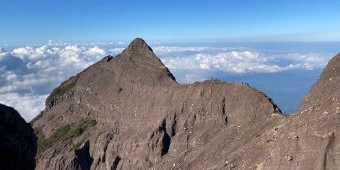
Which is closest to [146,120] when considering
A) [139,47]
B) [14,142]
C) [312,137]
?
[139,47]

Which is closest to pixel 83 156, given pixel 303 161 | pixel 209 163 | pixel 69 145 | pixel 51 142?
pixel 69 145

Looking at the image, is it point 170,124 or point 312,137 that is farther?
point 170,124

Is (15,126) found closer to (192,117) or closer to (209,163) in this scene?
(209,163)

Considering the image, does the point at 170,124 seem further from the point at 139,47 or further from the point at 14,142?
the point at 14,142

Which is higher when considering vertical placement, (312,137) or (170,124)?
(312,137)

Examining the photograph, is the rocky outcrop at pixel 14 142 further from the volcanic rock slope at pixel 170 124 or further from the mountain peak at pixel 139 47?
the mountain peak at pixel 139 47

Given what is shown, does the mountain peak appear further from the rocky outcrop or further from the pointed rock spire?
the rocky outcrop

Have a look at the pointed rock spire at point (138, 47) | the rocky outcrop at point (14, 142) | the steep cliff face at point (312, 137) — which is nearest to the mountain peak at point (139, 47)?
the pointed rock spire at point (138, 47)
